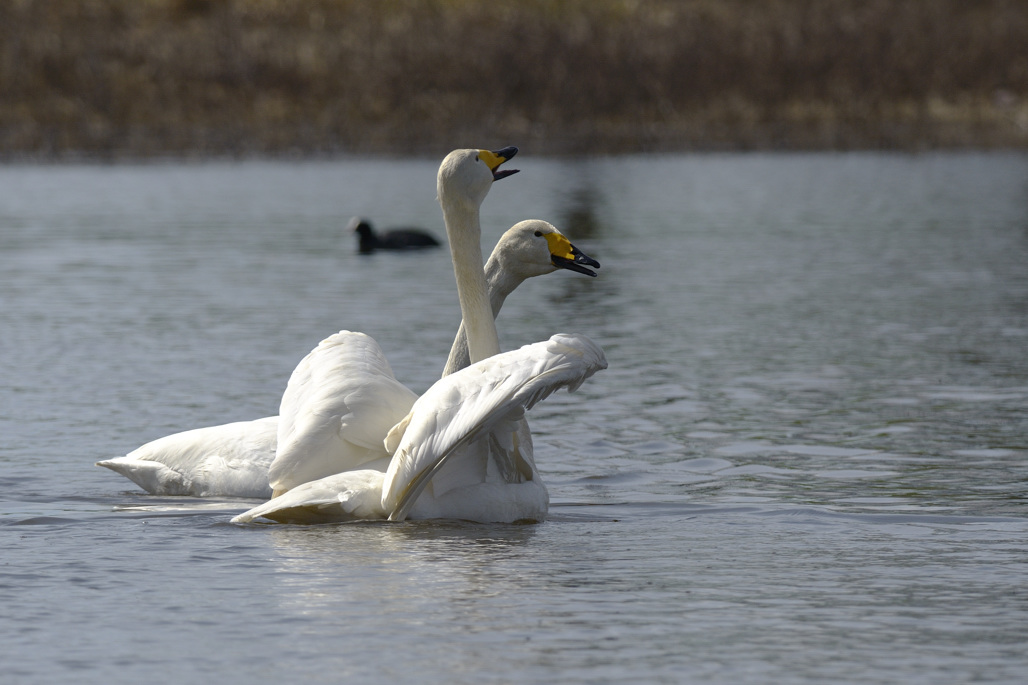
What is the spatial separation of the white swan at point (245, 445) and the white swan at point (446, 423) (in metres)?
0.25

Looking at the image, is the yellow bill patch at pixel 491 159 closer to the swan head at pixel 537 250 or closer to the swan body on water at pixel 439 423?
the swan body on water at pixel 439 423

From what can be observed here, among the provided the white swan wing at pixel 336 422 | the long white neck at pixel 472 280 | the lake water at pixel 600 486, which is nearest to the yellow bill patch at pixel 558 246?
the long white neck at pixel 472 280

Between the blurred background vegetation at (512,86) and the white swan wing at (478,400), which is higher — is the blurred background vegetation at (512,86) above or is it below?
above

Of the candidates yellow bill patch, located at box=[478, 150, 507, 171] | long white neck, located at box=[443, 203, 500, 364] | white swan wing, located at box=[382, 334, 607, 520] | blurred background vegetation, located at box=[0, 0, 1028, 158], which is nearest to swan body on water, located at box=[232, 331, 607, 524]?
white swan wing, located at box=[382, 334, 607, 520]

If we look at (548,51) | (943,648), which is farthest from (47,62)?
(943,648)

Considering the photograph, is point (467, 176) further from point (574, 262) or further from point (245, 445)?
point (245, 445)

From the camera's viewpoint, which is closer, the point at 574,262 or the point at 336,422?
the point at 336,422

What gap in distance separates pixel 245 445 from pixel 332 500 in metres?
1.11

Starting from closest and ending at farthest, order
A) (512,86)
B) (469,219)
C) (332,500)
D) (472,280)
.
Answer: (332,500) → (472,280) → (469,219) → (512,86)

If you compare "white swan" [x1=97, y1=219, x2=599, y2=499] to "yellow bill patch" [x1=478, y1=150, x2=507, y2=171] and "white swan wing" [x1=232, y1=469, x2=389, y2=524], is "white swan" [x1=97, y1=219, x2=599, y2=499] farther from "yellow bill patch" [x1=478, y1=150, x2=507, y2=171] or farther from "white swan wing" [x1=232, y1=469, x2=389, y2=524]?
"white swan wing" [x1=232, y1=469, x2=389, y2=524]

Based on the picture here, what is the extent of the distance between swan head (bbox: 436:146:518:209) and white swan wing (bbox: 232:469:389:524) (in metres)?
1.45

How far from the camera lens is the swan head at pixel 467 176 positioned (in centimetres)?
802

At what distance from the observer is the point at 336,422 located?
7.50 meters

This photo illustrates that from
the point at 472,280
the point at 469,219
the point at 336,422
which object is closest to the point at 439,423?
the point at 336,422
